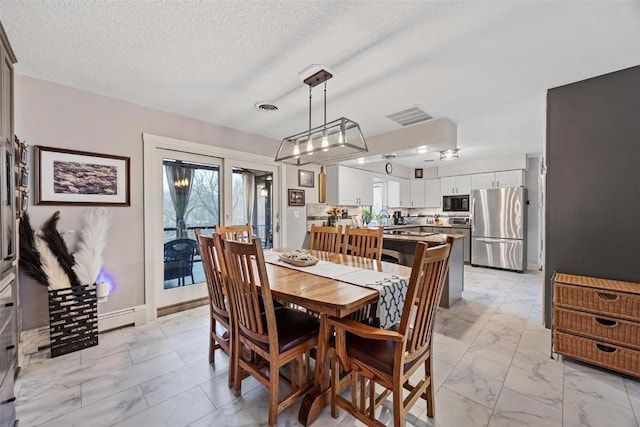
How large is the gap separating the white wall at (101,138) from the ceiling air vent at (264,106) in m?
0.98

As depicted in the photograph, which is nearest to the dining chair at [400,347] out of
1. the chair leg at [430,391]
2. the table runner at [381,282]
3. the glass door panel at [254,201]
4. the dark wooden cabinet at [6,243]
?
the chair leg at [430,391]

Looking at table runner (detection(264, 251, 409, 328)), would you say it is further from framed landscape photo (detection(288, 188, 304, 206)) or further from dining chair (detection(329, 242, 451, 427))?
framed landscape photo (detection(288, 188, 304, 206))

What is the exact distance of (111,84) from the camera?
8.26ft

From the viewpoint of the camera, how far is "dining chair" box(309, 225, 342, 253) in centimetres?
300

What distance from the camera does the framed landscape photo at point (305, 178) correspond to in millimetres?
4559

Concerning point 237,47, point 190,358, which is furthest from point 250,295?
point 237,47

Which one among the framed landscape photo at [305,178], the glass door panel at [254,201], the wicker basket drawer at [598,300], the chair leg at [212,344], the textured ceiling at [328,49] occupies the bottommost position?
the chair leg at [212,344]

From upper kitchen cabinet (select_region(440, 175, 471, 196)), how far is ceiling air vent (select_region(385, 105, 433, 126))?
11.5ft

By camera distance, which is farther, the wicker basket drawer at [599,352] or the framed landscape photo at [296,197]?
the framed landscape photo at [296,197]

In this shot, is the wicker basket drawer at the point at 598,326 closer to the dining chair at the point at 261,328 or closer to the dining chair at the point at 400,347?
the dining chair at the point at 400,347

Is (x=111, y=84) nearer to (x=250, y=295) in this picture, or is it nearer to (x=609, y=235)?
(x=250, y=295)

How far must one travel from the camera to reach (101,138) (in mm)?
2738

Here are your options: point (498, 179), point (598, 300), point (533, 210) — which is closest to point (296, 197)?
point (598, 300)

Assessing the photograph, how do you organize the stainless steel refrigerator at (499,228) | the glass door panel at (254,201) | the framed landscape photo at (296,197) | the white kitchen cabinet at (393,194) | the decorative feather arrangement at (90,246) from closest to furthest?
the decorative feather arrangement at (90,246)
the glass door panel at (254,201)
the framed landscape photo at (296,197)
the stainless steel refrigerator at (499,228)
the white kitchen cabinet at (393,194)
